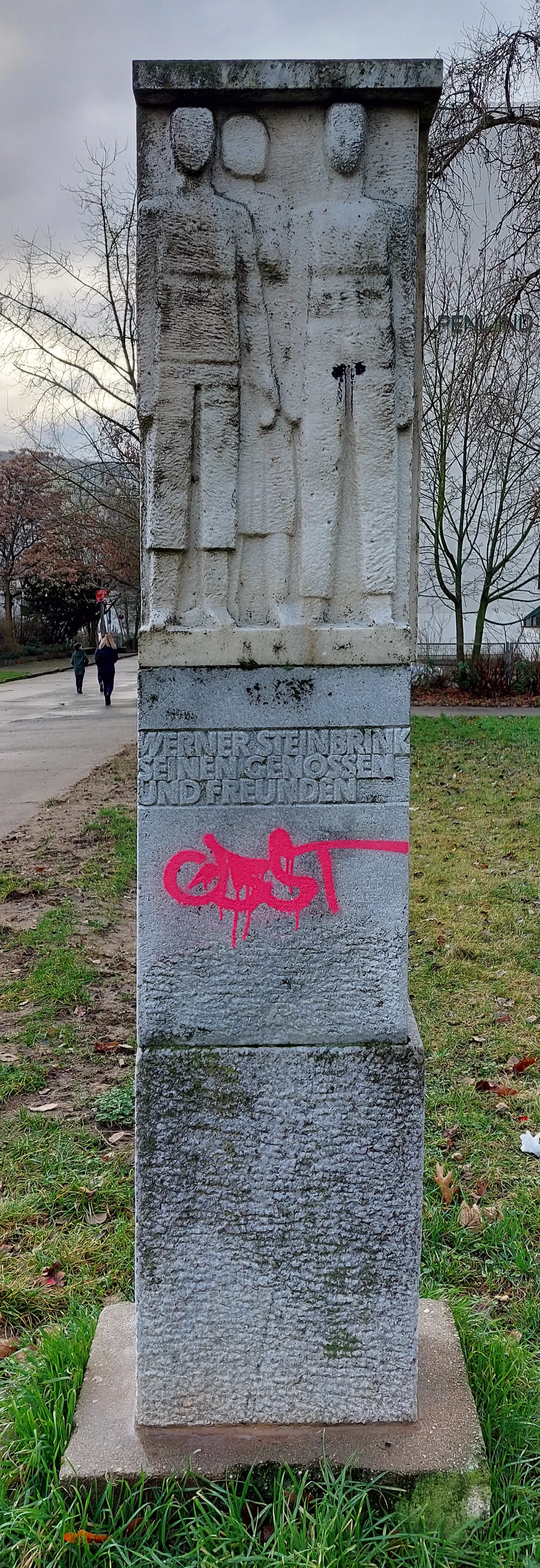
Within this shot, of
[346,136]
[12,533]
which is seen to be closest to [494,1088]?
[346,136]

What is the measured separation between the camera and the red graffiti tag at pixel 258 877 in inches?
83.6

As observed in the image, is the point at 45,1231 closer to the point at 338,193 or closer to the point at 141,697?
the point at 141,697

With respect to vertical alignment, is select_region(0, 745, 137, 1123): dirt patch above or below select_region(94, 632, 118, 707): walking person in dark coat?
below

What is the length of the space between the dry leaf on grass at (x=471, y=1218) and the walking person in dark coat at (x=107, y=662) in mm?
15664

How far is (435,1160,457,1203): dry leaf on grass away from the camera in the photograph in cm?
339

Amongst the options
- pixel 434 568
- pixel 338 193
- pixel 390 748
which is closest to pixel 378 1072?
pixel 390 748

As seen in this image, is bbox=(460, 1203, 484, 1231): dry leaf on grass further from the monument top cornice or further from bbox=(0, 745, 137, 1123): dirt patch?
the monument top cornice

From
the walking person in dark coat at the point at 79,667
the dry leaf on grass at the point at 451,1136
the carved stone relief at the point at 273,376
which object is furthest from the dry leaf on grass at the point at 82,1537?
the walking person in dark coat at the point at 79,667

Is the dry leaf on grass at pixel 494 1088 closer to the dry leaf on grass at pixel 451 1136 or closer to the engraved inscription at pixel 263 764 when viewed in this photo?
the dry leaf on grass at pixel 451 1136

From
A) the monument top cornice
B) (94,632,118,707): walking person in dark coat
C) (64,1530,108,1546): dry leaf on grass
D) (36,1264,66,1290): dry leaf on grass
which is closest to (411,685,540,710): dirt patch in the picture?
(94,632,118,707): walking person in dark coat

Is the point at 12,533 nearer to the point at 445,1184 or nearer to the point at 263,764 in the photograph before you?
the point at 445,1184

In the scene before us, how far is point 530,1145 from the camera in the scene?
3652mm

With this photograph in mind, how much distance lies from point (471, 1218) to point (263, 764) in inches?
74.7

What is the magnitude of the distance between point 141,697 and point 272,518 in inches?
17.3
